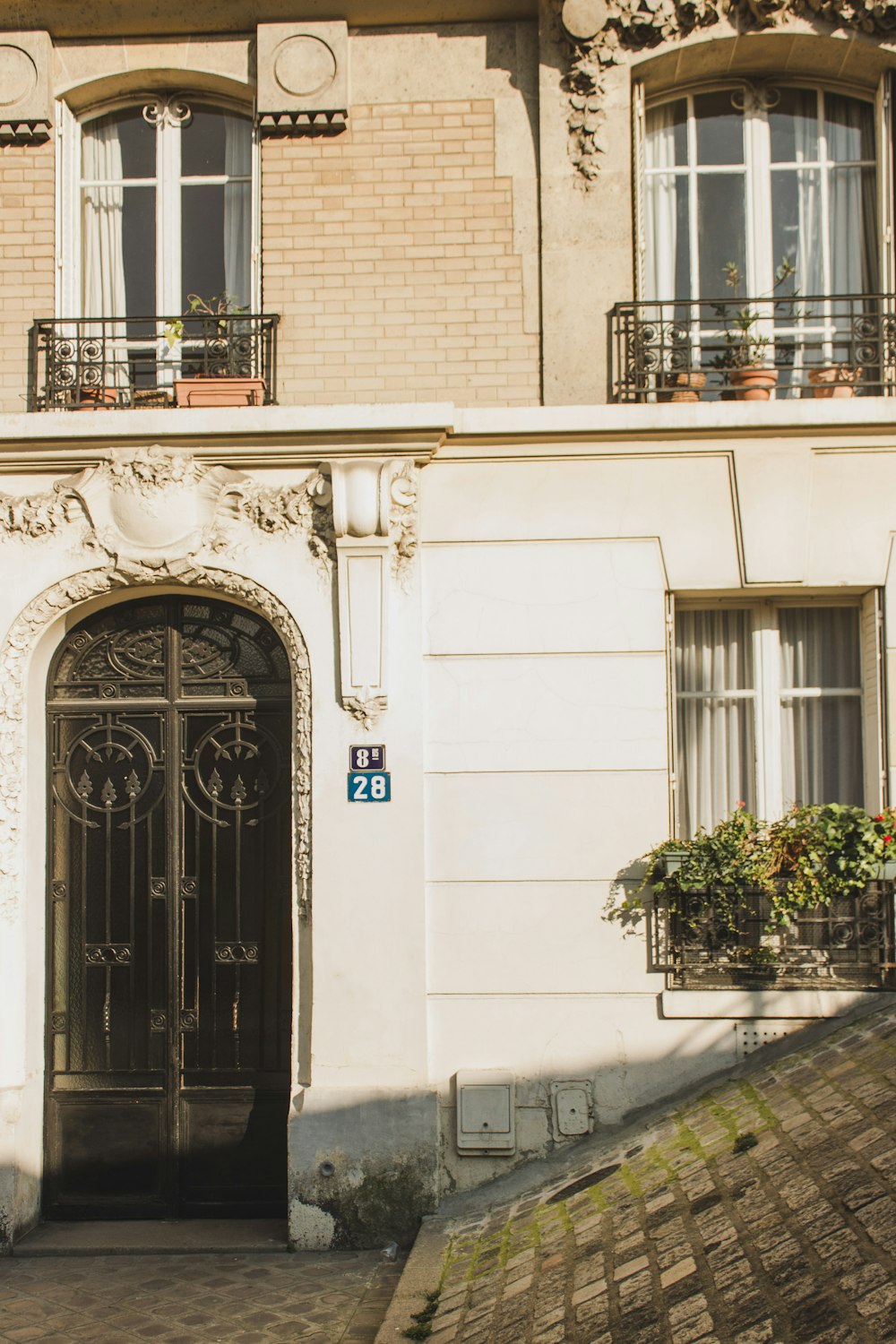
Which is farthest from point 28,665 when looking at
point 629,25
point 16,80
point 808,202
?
point 808,202

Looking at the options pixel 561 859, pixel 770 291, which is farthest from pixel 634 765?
pixel 770 291

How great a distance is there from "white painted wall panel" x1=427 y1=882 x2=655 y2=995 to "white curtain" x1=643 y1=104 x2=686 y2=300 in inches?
147

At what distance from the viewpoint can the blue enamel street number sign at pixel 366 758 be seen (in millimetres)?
7504

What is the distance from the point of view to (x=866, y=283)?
8.16 metres

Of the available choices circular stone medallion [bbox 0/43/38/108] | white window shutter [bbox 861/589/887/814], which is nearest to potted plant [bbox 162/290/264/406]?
circular stone medallion [bbox 0/43/38/108]

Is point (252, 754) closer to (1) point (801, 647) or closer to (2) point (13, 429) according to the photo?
(2) point (13, 429)

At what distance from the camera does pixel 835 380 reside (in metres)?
7.85

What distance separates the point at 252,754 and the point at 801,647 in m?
3.37

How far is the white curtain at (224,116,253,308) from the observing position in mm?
8375

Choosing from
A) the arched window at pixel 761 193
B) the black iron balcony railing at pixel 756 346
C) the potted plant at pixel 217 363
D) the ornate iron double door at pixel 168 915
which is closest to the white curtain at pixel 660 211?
the arched window at pixel 761 193

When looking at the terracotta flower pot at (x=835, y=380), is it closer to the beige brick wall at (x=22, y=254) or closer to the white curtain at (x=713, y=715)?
the white curtain at (x=713, y=715)

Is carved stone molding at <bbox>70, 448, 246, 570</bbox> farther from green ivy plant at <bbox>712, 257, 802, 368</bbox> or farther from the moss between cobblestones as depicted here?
the moss between cobblestones

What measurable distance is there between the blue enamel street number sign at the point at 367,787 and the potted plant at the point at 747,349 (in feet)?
10.2

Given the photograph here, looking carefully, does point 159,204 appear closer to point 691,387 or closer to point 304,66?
point 304,66
